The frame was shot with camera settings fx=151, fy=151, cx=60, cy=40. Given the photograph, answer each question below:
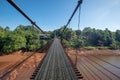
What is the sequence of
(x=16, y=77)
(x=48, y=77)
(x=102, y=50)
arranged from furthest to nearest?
1. (x=102, y=50)
2. (x=16, y=77)
3. (x=48, y=77)

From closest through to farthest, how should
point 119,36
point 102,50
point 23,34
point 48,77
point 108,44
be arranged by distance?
point 48,77, point 23,34, point 102,50, point 108,44, point 119,36

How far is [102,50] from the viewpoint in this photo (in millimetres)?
51781

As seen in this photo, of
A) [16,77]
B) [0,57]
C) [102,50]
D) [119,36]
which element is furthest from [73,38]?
[16,77]

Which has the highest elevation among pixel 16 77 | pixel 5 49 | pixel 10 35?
pixel 10 35

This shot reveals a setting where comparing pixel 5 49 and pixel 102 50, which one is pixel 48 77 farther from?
pixel 102 50

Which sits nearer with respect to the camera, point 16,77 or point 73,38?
point 16,77

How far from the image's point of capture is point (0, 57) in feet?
117

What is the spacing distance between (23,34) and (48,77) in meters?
36.3

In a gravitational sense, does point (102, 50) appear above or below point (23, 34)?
below

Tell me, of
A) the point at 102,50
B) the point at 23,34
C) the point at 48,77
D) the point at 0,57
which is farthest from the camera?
the point at 102,50

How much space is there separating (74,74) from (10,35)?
108ft

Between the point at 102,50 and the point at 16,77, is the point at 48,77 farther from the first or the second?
the point at 102,50

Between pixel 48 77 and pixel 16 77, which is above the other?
pixel 48 77

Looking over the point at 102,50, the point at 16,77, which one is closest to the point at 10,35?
the point at 16,77
